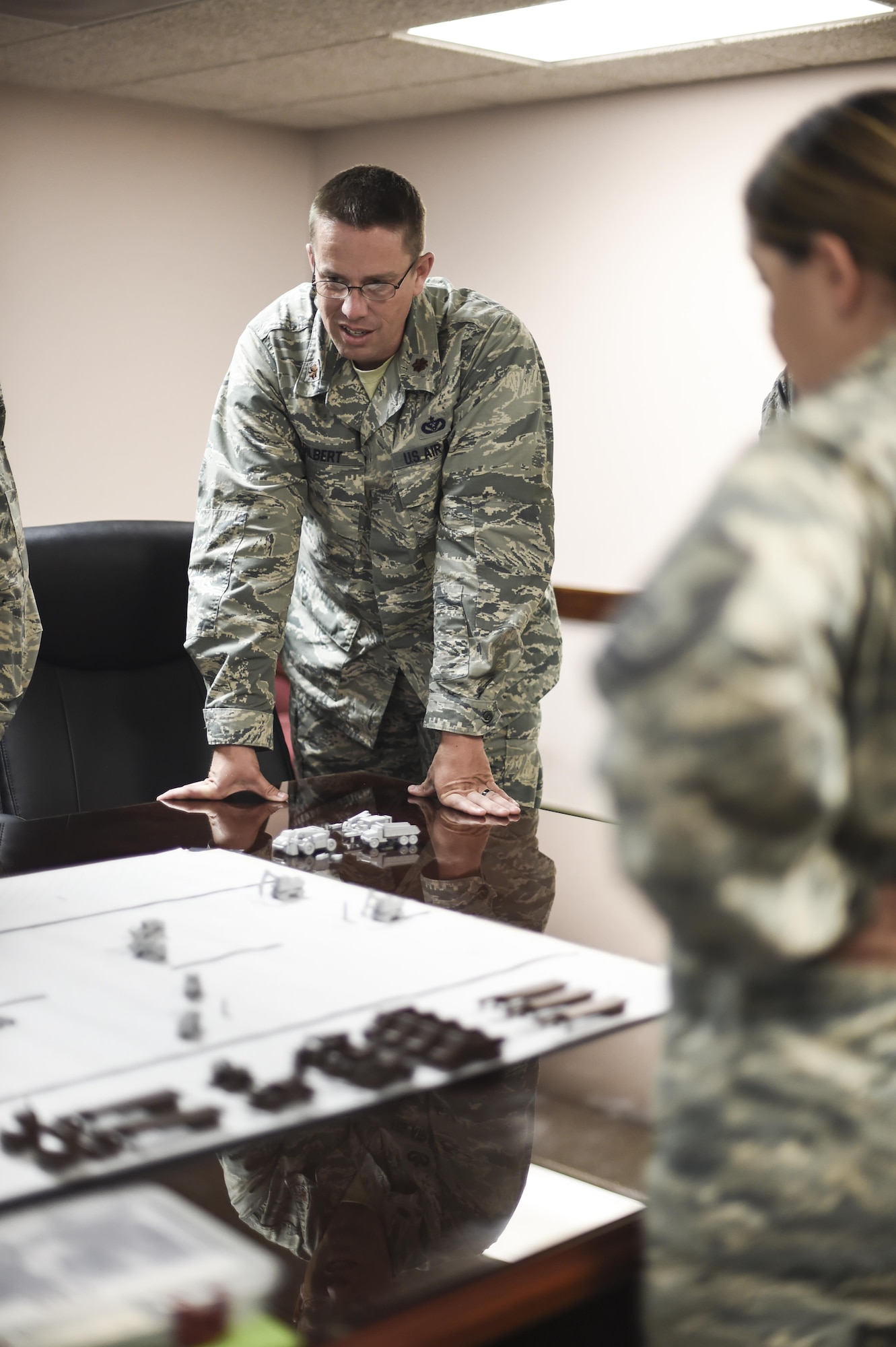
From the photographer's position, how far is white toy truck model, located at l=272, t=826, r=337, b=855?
6.00 feet

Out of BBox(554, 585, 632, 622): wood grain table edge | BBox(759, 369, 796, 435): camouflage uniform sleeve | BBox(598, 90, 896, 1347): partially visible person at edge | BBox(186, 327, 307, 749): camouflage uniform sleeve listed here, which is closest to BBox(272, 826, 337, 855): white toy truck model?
BBox(186, 327, 307, 749): camouflage uniform sleeve

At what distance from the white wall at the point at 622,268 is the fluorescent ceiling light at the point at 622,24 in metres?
0.53

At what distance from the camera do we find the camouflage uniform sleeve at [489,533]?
2.35m

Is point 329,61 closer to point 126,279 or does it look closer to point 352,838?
point 126,279

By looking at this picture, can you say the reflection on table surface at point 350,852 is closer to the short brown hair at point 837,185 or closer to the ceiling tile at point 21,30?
the short brown hair at point 837,185

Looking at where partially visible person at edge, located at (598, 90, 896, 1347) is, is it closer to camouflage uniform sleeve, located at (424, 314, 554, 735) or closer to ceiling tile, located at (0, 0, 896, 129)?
camouflage uniform sleeve, located at (424, 314, 554, 735)

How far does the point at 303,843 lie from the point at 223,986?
0.55 m

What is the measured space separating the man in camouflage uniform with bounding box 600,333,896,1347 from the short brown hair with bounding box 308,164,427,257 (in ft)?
5.35

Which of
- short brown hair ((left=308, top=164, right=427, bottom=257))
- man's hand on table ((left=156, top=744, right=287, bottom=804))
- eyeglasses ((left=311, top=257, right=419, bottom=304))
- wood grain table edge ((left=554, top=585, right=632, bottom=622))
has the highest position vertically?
short brown hair ((left=308, top=164, right=427, bottom=257))

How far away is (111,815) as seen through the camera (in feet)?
6.83

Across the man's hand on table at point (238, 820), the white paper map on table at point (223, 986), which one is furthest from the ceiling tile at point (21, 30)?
the white paper map on table at point (223, 986)

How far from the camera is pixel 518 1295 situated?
32.4 inches

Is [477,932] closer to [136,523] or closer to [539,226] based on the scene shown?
[136,523]

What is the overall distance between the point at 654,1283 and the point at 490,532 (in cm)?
174
